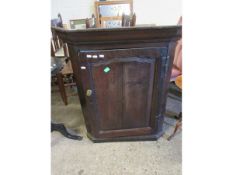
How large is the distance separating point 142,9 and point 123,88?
1.85 meters

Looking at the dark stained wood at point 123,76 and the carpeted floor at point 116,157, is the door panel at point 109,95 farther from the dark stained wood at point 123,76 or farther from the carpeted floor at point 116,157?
the carpeted floor at point 116,157

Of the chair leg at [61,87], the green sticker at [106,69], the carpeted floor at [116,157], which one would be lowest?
the carpeted floor at [116,157]

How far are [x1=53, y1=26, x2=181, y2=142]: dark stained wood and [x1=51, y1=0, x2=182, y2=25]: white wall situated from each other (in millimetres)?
1594

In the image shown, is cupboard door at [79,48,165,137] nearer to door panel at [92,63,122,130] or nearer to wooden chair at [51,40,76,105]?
door panel at [92,63,122,130]

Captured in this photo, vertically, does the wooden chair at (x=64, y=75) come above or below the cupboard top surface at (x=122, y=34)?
below

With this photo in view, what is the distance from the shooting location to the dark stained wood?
1366mm

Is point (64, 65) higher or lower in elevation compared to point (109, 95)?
higher

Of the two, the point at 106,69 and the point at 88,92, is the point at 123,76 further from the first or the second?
the point at 88,92

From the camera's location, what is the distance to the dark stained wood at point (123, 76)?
4.48 feet

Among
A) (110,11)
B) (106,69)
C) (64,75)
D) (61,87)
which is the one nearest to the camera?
(106,69)

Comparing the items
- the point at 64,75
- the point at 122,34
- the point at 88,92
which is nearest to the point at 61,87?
the point at 64,75

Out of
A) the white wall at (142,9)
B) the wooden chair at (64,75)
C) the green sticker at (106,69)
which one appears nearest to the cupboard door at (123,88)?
the green sticker at (106,69)

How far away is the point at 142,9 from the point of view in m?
3.01

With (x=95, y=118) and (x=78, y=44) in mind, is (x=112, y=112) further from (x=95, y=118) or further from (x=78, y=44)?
(x=78, y=44)
